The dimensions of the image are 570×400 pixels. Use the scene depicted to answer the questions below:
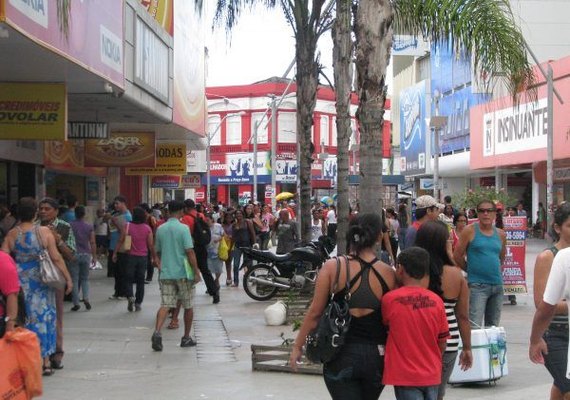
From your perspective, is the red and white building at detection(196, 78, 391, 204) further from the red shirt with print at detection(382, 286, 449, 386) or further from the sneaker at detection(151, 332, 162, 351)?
the red shirt with print at detection(382, 286, 449, 386)

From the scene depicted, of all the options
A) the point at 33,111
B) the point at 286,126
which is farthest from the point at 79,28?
the point at 286,126

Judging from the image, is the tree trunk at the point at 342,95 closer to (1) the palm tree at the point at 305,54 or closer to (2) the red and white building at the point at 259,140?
(1) the palm tree at the point at 305,54

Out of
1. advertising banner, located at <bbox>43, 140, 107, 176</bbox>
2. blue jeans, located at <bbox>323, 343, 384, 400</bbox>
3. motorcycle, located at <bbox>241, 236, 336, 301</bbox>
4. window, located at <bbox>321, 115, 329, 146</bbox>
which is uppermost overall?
window, located at <bbox>321, 115, 329, 146</bbox>

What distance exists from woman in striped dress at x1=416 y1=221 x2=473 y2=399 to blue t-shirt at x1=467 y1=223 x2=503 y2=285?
306 centimetres

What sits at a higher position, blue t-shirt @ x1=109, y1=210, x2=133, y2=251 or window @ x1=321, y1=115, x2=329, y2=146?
window @ x1=321, y1=115, x2=329, y2=146

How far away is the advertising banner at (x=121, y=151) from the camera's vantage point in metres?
22.3

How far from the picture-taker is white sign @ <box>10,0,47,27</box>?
9.53 metres

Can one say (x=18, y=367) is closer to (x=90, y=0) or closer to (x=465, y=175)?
(x=90, y=0)

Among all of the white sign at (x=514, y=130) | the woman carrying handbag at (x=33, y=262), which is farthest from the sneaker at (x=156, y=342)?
the white sign at (x=514, y=130)

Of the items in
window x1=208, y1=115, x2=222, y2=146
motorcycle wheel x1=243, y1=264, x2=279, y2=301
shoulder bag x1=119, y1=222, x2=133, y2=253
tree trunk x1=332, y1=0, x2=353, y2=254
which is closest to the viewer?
shoulder bag x1=119, y1=222, x2=133, y2=253

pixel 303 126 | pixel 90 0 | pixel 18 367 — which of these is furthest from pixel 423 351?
pixel 303 126

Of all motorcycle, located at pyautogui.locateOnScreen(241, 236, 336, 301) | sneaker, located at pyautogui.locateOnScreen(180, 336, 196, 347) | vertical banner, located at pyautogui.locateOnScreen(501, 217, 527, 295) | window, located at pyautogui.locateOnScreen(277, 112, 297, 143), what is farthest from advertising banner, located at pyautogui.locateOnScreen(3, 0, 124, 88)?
window, located at pyautogui.locateOnScreen(277, 112, 297, 143)

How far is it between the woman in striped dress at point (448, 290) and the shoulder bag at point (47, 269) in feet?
12.5

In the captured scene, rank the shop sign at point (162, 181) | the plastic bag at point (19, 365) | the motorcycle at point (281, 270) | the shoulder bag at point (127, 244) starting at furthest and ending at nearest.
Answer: the shop sign at point (162, 181) < the motorcycle at point (281, 270) < the shoulder bag at point (127, 244) < the plastic bag at point (19, 365)
